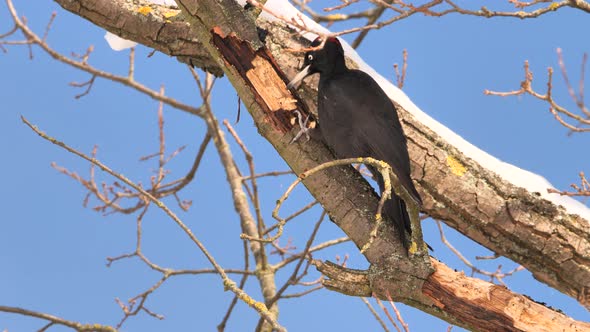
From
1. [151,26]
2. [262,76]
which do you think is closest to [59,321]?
[151,26]

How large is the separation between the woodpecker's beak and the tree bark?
0.13 ft

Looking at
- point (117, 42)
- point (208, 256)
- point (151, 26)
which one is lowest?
point (208, 256)

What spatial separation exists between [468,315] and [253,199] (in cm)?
152

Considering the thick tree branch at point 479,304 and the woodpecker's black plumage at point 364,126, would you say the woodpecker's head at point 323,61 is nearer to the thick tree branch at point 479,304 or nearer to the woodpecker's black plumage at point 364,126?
the woodpecker's black plumage at point 364,126

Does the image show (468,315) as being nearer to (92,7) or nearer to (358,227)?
(358,227)

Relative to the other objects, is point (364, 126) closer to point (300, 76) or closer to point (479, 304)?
point (300, 76)

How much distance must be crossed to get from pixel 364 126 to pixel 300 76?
384mm

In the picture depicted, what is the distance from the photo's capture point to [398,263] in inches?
102

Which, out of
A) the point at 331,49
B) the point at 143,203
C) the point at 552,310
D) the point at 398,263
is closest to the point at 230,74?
the point at 331,49

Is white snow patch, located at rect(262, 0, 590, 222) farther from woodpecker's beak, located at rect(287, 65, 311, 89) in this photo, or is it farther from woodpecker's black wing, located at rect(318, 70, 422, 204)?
woodpecker's black wing, located at rect(318, 70, 422, 204)

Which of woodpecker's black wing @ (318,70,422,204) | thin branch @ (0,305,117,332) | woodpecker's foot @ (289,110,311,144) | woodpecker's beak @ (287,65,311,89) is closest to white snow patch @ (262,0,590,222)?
woodpecker's beak @ (287,65,311,89)

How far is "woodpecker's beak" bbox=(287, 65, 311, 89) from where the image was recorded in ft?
9.22

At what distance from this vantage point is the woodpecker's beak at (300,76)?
2.81 m

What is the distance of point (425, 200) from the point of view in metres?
2.93
